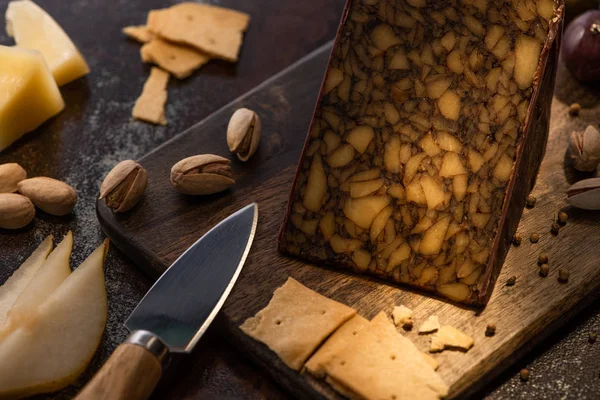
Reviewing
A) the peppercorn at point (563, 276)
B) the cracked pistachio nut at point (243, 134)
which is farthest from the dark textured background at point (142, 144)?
the cracked pistachio nut at point (243, 134)

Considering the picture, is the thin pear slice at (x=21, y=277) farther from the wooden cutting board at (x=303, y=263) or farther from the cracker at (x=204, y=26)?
the cracker at (x=204, y=26)

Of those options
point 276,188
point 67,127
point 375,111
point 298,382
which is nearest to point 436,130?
point 375,111

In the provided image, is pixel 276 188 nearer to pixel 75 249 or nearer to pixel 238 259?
pixel 238 259

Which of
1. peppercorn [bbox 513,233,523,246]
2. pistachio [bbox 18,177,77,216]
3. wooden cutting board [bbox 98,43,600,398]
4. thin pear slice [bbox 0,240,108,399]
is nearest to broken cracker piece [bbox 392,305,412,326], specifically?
wooden cutting board [bbox 98,43,600,398]

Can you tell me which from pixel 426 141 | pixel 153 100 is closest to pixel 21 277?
pixel 153 100

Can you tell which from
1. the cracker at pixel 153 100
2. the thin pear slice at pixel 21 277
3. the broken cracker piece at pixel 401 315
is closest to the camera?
the broken cracker piece at pixel 401 315

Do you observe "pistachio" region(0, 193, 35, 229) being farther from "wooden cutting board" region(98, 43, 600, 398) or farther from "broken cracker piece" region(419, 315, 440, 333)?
"broken cracker piece" region(419, 315, 440, 333)
